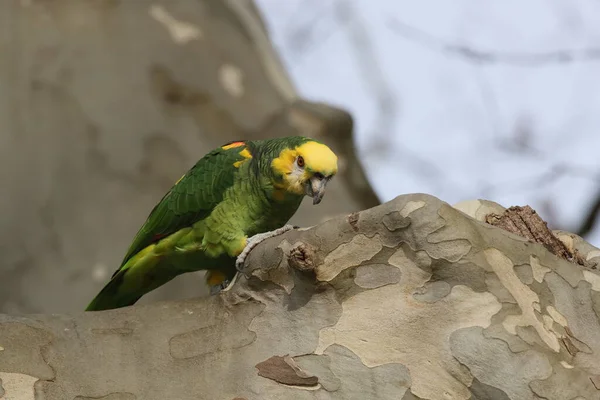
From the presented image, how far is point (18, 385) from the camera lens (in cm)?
204

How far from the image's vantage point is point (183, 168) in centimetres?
489

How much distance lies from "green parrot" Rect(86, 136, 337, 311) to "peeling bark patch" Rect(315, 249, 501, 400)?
95 cm

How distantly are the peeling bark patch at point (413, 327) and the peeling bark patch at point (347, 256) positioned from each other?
0.24ft

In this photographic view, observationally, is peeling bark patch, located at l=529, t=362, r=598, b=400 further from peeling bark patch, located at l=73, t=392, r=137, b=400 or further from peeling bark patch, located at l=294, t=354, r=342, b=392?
peeling bark patch, located at l=73, t=392, r=137, b=400

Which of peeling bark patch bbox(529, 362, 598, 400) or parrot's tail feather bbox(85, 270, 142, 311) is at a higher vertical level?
parrot's tail feather bbox(85, 270, 142, 311)

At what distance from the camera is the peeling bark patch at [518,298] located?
2.00 metres

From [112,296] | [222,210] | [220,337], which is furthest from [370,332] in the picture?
[112,296]

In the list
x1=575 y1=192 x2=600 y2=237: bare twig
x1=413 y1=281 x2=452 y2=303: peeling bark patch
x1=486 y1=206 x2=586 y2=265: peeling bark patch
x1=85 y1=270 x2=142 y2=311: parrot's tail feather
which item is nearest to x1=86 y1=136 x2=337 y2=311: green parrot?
x1=85 y1=270 x2=142 y2=311: parrot's tail feather

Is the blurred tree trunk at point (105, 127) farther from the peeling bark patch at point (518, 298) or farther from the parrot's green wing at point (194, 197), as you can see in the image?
the peeling bark patch at point (518, 298)

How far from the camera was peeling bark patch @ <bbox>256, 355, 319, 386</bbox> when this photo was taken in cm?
207

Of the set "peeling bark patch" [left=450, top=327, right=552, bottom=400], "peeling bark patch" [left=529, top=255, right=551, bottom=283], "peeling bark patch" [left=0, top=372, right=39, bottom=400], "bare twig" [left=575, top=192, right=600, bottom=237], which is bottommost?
"bare twig" [left=575, top=192, right=600, bottom=237]

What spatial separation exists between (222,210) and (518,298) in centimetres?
154

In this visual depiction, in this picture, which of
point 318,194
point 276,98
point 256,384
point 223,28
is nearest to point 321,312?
point 256,384

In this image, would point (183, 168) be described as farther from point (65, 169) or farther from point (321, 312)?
point (321, 312)
